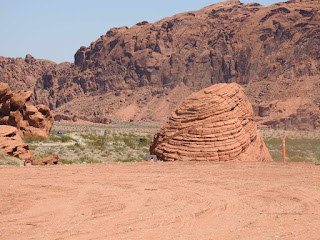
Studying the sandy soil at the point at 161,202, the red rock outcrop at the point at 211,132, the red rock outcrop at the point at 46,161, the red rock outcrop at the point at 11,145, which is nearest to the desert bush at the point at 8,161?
the red rock outcrop at the point at 46,161

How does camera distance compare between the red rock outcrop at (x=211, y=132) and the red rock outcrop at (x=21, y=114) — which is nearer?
the red rock outcrop at (x=211, y=132)

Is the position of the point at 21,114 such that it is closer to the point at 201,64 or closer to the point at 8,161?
the point at 8,161

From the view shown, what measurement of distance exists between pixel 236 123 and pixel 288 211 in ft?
32.1

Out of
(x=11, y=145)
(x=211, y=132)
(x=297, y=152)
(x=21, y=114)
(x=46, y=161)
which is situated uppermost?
(x=21, y=114)

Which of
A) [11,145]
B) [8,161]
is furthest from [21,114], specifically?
[8,161]

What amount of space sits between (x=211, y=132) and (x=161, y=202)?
27.3 ft

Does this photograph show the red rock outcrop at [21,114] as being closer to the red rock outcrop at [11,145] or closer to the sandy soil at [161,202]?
the red rock outcrop at [11,145]

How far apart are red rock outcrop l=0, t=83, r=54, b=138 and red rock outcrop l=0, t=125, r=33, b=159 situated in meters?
10.5

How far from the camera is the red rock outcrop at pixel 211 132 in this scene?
18.0 metres

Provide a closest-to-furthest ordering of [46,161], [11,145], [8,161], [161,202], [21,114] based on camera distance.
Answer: [161,202], [46,161], [8,161], [11,145], [21,114]

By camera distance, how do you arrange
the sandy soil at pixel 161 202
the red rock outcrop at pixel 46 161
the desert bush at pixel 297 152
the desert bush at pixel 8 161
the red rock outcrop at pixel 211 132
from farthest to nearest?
the desert bush at pixel 297 152 → the desert bush at pixel 8 161 → the red rock outcrop at pixel 46 161 → the red rock outcrop at pixel 211 132 → the sandy soil at pixel 161 202

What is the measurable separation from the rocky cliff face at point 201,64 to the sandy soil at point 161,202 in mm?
71350

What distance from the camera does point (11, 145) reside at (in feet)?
72.8

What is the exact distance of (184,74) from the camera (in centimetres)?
11569
